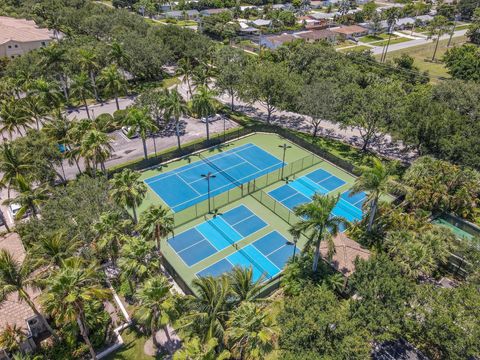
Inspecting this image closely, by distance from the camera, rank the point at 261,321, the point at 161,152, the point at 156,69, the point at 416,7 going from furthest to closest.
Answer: the point at 416,7 → the point at 156,69 → the point at 161,152 → the point at 261,321

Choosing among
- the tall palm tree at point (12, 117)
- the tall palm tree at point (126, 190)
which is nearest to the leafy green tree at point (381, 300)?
the tall palm tree at point (126, 190)

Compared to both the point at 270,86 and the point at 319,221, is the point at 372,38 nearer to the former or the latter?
the point at 270,86

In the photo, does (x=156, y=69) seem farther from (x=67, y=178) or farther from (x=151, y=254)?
(x=151, y=254)

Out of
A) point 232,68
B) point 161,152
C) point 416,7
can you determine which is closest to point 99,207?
point 161,152

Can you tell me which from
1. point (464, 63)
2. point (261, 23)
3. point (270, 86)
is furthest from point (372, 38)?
point (270, 86)

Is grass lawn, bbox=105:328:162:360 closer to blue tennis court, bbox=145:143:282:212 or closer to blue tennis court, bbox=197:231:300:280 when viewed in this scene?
blue tennis court, bbox=197:231:300:280

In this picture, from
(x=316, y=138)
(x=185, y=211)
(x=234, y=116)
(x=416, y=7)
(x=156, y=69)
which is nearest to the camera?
(x=185, y=211)

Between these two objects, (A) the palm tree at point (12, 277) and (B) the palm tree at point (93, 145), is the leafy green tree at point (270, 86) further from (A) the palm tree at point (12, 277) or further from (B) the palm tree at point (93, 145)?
(A) the palm tree at point (12, 277)
